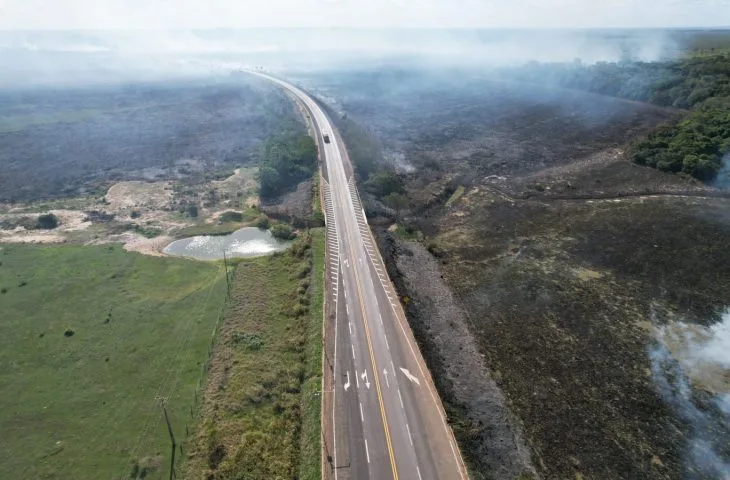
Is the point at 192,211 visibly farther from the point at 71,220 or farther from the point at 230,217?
the point at 71,220

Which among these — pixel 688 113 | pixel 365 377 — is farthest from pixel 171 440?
pixel 688 113

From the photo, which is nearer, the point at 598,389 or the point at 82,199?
the point at 598,389

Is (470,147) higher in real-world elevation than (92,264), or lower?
higher

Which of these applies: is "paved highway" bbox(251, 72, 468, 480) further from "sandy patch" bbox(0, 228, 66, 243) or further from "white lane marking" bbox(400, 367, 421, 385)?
"sandy patch" bbox(0, 228, 66, 243)

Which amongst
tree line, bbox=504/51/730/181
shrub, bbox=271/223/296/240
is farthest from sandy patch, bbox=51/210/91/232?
tree line, bbox=504/51/730/181

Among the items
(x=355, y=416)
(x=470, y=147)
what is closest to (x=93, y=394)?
(x=355, y=416)

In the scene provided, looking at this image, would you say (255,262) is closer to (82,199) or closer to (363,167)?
(363,167)

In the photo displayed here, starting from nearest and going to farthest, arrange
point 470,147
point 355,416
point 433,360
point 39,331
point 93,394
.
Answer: point 355,416 → point 93,394 → point 433,360 → point 39,331 → point 470,147
